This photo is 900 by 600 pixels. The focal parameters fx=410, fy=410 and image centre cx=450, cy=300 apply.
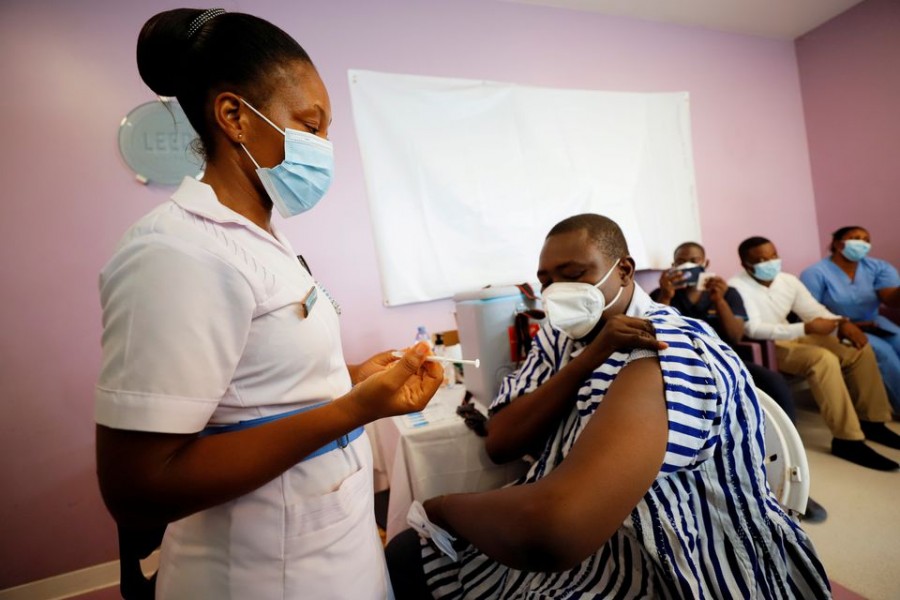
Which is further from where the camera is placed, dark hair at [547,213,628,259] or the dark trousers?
dark hair at [547,213,628,259]

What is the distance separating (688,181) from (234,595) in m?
3.51

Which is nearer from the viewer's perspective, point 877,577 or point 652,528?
point 652,528

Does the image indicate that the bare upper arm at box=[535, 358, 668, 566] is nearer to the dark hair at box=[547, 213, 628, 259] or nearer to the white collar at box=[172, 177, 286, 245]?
the dark hair at box=[547, 213, 628, 259]

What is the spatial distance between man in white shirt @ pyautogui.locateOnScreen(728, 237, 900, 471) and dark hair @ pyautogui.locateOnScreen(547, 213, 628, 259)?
199cm

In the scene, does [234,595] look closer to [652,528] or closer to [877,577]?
[652,528]

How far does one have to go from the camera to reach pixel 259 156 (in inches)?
25.5

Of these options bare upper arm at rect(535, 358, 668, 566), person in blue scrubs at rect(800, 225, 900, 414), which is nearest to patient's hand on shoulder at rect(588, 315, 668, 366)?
bare upper arm at rect(535, 358, 668, 566)

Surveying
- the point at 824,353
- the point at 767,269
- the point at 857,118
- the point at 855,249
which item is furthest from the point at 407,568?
the point at 857,118

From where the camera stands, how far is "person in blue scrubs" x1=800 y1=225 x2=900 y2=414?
249 centimetres

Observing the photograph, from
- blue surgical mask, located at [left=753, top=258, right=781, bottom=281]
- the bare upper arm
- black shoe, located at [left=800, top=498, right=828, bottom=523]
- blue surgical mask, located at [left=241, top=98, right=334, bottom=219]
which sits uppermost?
blue surgical mask, located at [left=241, top=98, right=334, bottom=219]

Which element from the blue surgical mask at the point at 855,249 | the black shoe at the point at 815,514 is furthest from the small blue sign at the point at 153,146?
the blue surgical mask at the point at 855,249

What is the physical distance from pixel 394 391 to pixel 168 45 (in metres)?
0.59

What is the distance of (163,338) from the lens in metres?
0.44

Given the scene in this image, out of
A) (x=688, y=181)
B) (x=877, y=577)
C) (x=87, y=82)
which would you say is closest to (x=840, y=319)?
(x=688, y=181)
